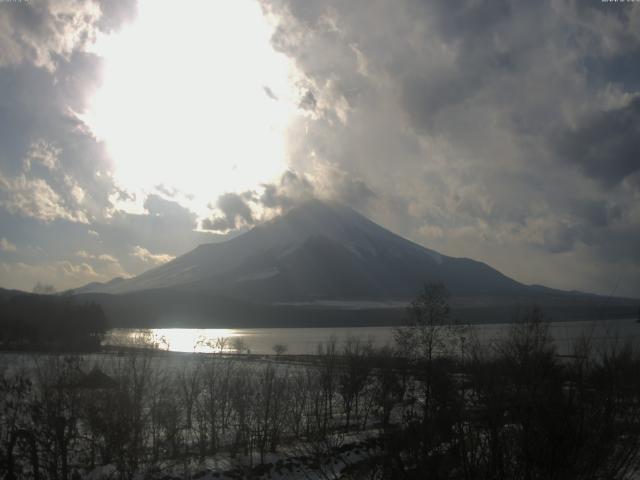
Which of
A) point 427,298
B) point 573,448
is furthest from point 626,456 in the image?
point 427,298

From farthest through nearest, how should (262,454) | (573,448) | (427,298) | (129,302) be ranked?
(129,302) → (427,298) → (262,454) → (573,448)

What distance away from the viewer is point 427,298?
131 ft

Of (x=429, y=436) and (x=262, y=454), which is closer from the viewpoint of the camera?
(x=429, y=436)

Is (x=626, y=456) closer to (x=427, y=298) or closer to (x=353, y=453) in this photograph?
(x=353, y=453)

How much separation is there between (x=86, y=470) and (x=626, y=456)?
18.9 meters

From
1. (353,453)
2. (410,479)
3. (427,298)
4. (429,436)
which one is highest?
(427,298)

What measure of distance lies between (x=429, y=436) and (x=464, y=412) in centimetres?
117

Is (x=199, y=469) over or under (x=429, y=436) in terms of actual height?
under

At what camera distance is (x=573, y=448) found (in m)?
5.73

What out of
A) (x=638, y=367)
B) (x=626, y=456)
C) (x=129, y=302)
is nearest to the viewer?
(x=626, y=456)

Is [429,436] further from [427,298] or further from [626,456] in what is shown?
[427,298]

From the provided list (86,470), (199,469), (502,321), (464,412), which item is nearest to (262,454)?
(199,469)

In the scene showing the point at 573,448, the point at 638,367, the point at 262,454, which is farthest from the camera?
the point at 262,454

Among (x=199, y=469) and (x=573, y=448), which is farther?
(x=199, y=469)
